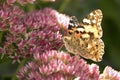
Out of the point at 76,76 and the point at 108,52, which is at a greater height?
the point at 76,76

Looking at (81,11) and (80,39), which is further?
(81,11)

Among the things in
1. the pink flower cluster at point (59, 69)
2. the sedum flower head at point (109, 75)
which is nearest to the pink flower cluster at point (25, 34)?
the pink flower cluster at point (59, 69)

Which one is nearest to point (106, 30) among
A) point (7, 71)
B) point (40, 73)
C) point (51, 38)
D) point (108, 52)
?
point (108, 52)

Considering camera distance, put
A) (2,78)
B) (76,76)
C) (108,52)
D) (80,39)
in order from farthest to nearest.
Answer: (108,52)
(2,78)
(80,39)
(76,76)

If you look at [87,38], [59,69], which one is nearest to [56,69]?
[59,69]

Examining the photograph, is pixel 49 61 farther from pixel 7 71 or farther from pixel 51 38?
pixel 7 71

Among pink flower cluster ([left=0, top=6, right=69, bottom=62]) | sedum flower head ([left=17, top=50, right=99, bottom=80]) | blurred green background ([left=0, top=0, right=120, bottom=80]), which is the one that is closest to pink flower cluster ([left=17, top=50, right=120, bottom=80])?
sedum flower head ([left=17, top=50, right=99, bottom=80])

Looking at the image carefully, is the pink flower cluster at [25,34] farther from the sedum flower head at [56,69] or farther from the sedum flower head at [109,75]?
the sedum flower head at [109,75]
